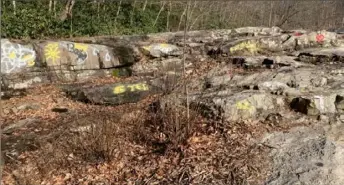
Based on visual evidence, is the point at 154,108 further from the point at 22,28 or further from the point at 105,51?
the point at 22,28

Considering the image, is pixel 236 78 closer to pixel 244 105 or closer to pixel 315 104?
pixel 244 105

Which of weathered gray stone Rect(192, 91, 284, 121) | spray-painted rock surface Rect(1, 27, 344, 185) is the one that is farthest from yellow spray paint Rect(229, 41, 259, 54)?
weathered gray stone Rect(192, 91, 284, 121)

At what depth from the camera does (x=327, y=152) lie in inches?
200

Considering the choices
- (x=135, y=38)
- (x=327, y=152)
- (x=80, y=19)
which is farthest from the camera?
(x=80, y=19)

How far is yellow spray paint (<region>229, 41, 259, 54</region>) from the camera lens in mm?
10834

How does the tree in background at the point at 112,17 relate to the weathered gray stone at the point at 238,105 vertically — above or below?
above

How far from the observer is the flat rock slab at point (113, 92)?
7.64m

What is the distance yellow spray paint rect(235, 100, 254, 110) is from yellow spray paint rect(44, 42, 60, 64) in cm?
455

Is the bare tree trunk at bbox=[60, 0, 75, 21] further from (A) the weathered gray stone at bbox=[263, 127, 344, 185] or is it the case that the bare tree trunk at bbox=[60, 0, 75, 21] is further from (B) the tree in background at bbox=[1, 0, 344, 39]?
(A) the weathered gray stone at bbox=[263, 127, 344, 185]

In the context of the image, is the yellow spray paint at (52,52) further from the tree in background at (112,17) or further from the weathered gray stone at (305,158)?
the weathered gray stone at (305,158)

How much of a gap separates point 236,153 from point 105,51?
5308 mm

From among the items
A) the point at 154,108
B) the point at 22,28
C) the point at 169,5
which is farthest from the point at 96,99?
the point at 169,5

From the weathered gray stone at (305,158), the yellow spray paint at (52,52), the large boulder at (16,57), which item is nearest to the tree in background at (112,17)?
the weathered gray stone at (305,158)

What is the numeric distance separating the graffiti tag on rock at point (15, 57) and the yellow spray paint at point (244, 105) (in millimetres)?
4695
